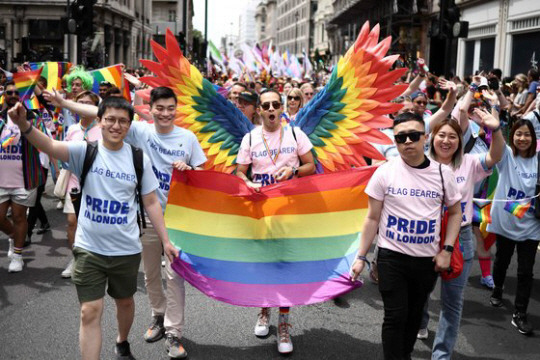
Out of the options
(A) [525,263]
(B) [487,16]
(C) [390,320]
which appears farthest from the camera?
(B) [487,16]

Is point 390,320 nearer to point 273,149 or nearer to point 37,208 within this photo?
point 273,149

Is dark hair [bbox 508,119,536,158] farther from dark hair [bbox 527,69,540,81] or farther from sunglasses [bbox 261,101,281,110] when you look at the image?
dark hair [bbox 527,69,540,81]

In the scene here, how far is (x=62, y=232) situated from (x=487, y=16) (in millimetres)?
21833

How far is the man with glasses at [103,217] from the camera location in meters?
3.69

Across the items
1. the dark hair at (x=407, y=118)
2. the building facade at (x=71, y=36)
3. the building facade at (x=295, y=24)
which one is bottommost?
the dark hair at (x=407, y=118)

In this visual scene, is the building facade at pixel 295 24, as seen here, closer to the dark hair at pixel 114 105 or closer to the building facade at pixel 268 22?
the building facade at pixel 268 22

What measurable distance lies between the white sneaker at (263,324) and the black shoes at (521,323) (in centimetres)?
210

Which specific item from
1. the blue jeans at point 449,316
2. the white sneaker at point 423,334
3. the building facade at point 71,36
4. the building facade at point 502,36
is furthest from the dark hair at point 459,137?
the building facade at point 71,36

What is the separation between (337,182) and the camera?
4.69 m

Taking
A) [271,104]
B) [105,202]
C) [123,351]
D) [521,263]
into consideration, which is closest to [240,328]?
[123,351]

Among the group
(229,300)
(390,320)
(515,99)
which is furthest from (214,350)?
(515,99)

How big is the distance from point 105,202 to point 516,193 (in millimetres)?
3552

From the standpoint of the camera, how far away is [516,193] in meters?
5.21

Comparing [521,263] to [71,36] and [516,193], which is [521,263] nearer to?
[516,193]
